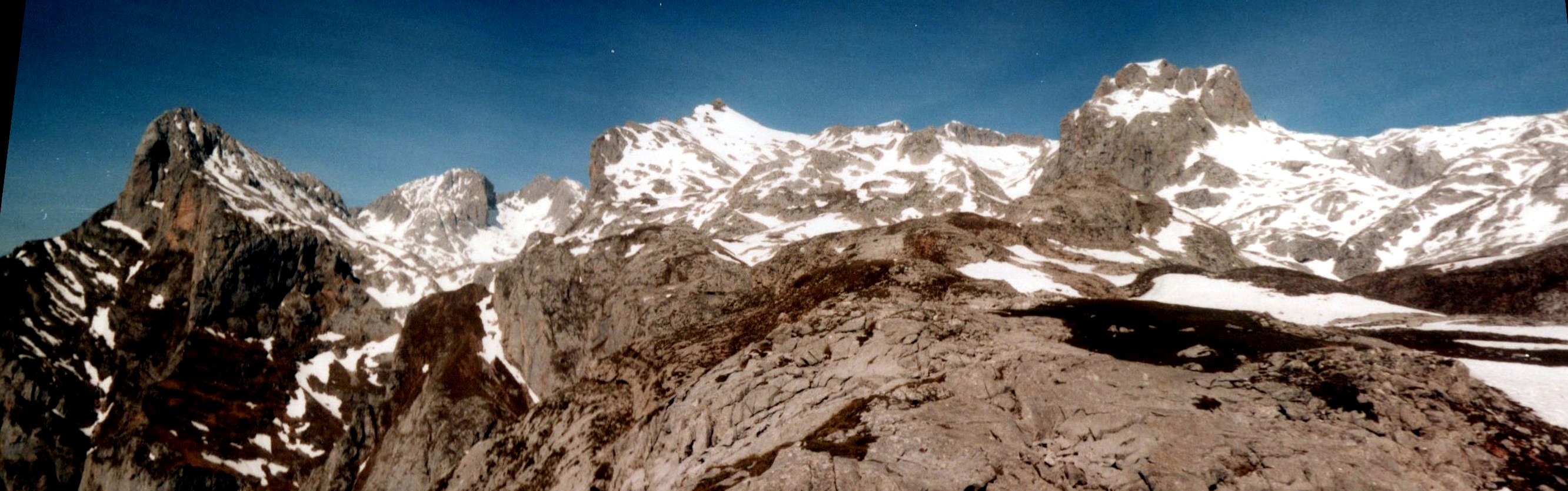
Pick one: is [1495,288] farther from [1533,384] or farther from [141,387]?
[141,387]

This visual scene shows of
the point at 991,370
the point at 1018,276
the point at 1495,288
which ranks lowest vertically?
the point at 991,370

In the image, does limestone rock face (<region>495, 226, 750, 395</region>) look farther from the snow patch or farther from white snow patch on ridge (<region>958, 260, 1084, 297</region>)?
the snow patch

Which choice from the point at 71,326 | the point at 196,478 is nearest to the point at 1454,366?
the point at 196,478

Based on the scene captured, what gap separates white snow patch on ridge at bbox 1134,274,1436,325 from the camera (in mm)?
50625

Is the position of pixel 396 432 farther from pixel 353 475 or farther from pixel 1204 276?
pixel 1204 276

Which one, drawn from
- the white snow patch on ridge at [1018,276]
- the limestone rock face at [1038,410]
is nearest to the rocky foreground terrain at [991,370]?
the limestone rock face at [1038,410]

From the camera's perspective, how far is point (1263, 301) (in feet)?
182

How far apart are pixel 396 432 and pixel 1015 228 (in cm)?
12489

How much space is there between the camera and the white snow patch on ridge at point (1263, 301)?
50625mm

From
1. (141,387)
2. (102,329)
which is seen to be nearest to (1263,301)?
(141,387)

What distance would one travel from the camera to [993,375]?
99.7 ft

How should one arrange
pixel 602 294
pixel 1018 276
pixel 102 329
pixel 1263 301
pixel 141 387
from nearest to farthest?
1. pixel 1263 301
2. pixel 1018 276
3. pixel 602 294
4. pixel 141 387
5. pixel 102 329

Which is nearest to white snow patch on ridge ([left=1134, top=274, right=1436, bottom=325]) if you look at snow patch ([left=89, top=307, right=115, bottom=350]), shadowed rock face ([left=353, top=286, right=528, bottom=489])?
shadowed rock face ([left=353, top=286, right=528, bottom=489])

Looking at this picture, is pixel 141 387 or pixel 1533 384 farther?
pixel 141 387
